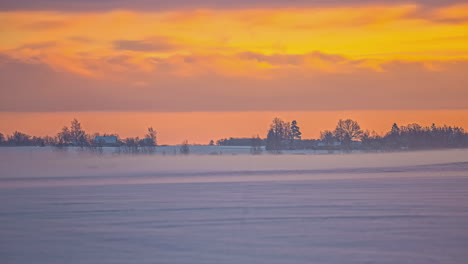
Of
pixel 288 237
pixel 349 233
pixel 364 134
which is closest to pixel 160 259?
pixel 288 237

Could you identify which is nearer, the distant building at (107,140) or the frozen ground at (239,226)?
the frozen ground at (239,226)

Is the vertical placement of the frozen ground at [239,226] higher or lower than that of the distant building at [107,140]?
lower

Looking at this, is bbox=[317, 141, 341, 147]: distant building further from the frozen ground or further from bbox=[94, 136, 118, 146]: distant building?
the frozen ground

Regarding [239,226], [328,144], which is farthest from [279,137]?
[239,226]

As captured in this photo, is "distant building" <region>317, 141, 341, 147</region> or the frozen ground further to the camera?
"distant building" <region>317, 141, 341, 147</region>

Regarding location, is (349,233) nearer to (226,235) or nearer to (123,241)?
(226,235)

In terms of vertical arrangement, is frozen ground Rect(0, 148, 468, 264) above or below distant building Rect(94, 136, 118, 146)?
below

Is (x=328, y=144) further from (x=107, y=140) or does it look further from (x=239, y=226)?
(x=239, y=226)

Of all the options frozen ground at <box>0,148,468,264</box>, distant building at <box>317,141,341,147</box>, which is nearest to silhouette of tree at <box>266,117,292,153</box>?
distant building at <box>317,141,341,147</box>

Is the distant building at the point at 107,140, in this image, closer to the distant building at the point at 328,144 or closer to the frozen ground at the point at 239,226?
the distant building at the point at 328,144

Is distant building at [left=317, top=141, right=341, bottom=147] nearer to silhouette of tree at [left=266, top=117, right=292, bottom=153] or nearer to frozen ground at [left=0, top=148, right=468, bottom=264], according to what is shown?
silhouette of tree at [left=266, top=117, right=292, bottom=153]

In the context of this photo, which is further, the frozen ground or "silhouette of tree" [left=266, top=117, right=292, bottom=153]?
"silhouette of tree" [left=266, top=117, right=292, bottom=153]

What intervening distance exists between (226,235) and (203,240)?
515 millimetres

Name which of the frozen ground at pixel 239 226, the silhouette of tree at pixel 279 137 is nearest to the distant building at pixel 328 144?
the silhouette of tree at pixel 279 137
